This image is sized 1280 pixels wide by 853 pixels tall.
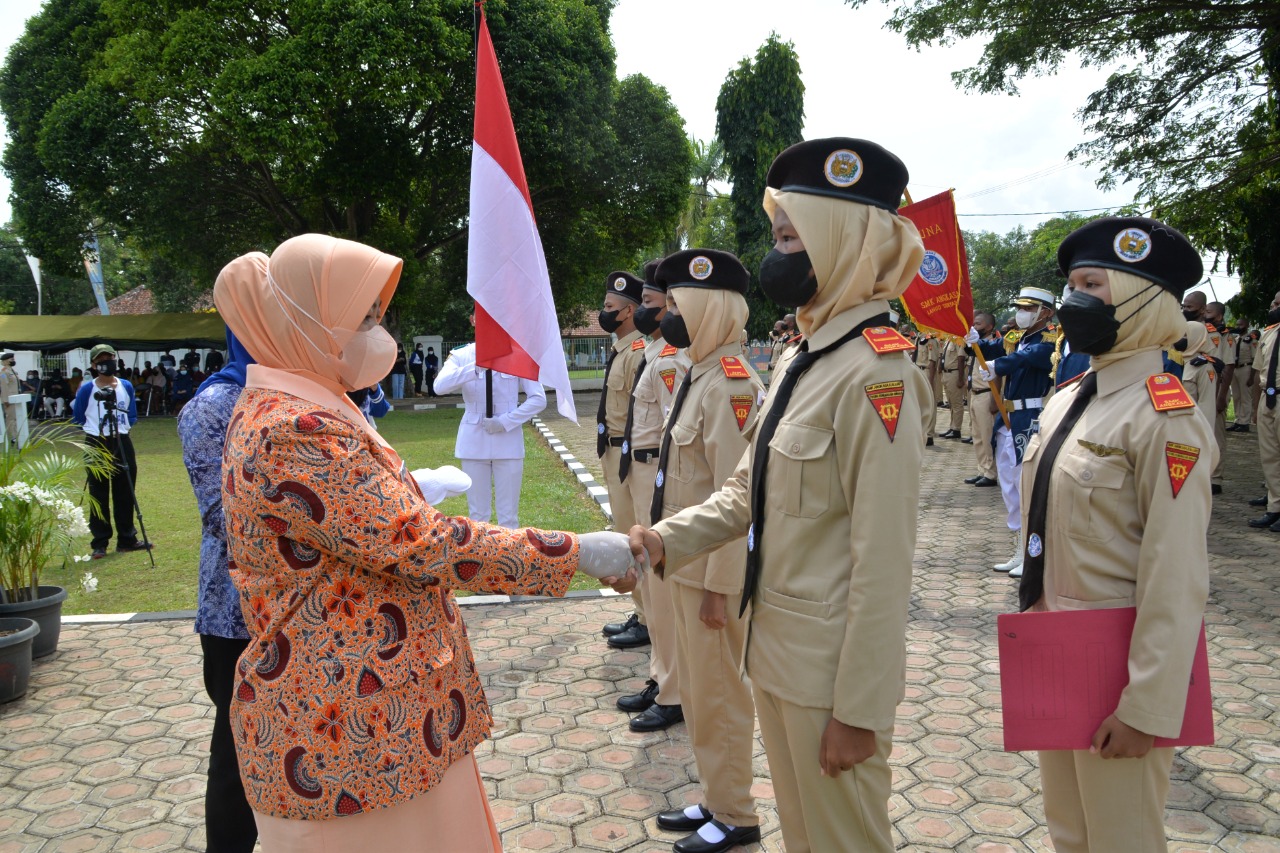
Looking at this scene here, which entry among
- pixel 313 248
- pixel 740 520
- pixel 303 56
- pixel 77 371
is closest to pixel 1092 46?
pixel 740 520

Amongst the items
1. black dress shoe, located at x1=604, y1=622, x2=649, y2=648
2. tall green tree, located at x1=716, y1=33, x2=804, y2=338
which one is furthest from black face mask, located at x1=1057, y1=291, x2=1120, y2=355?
tall green tree, located at x1=716, y1=33, x2=804, y2=338

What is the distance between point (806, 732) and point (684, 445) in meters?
1.74

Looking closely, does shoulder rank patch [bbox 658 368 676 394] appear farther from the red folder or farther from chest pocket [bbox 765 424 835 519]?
the red folder

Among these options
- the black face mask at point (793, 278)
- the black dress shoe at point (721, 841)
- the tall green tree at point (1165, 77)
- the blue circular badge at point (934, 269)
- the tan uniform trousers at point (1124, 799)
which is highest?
the tall green tree at point (1165, 77)

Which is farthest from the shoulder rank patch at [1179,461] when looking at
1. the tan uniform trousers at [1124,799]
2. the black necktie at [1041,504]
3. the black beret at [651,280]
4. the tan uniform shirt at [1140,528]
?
the black beret at [651,280]

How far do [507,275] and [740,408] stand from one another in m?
2.26

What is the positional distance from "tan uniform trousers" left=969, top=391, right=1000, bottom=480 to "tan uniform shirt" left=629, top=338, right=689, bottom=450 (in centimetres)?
612

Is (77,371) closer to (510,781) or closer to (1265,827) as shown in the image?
(510,781)

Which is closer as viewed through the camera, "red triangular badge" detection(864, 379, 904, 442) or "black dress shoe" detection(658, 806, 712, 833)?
"red triangular badge" detection(864, 379, 904, 442)

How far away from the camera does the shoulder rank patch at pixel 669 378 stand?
4.74m

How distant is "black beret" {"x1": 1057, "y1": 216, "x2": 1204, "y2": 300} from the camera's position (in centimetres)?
238

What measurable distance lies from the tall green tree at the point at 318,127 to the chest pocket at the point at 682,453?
1740 centimetres

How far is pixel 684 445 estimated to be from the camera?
3.74 meters

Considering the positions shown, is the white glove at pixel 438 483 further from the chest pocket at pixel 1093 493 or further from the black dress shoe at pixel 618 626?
the black dress shoe at pixel 618 626
